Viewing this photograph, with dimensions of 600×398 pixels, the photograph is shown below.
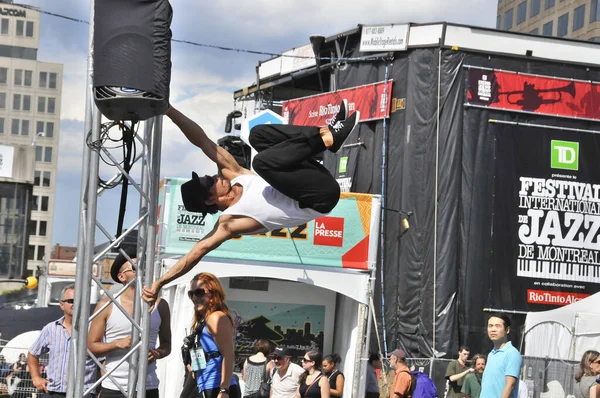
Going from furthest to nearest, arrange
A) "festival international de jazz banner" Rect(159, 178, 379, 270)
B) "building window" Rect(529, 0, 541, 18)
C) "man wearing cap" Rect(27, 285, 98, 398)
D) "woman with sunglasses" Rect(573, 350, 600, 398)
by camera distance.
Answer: "building window" Rect(529, 0, 541, 18) → "festival international de jazz banner" Rect(159, 178, 379, 270) → "woman with sunglasses" Rect(573, 350, 600, 398) → "man wearing cap" Rect(27, 285, 98, 398)

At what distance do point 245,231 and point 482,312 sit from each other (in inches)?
635

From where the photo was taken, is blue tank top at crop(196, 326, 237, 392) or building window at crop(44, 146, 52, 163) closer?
blue tank top at crop(196, 326, 237, 392)

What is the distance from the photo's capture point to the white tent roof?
17.4 m

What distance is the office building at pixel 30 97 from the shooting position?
378 feet

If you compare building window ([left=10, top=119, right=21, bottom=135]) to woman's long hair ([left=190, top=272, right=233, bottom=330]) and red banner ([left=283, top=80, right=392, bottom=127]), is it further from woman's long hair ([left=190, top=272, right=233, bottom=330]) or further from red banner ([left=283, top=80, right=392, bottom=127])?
woman's long hair ([left=190, top=272, right=233, bottom=330])

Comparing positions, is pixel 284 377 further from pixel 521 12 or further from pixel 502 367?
pixel 521 12

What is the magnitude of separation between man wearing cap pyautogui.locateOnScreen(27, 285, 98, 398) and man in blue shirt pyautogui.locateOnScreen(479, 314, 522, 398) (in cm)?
333

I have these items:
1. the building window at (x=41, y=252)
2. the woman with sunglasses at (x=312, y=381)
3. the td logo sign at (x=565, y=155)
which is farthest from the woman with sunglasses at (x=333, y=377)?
the building window at (x=41, y=252)

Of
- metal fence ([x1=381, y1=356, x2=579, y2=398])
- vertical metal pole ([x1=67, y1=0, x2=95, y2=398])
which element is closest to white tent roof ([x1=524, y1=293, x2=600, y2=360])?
metal fence ([x1=381, y1=356, x2=579, y2=398])

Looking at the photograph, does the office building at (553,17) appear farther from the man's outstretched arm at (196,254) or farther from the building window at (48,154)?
the building window at (48,154)

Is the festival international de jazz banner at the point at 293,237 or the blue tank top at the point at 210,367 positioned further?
the festival international de jazz banner at the point at 293,237

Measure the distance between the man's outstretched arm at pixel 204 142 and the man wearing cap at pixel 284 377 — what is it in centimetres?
577

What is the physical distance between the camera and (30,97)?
380 feet

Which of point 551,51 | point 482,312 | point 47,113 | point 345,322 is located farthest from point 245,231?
point 47,113
